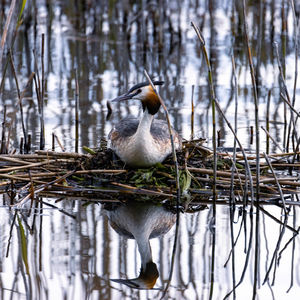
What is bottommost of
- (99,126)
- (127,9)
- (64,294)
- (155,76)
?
(64,294)

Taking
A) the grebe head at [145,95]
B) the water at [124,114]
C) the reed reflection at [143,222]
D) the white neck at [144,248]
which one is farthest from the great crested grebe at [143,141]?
the white neck at [144,248]

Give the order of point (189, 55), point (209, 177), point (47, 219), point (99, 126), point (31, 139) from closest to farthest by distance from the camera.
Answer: point (47, 219)
point (209, 177)
point (31, 139)
point (99, 126)
point (189, 55)

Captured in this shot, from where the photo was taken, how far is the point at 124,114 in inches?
342

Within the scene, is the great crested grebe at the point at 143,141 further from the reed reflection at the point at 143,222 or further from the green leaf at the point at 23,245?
the green leaf at the point at 23,245

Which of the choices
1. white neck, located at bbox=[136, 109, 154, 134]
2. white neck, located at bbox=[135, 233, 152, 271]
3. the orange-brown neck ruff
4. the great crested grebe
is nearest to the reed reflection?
white neck, located at bbox=[135, 233, 152, 271]

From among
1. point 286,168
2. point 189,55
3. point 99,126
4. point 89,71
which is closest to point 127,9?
point 189,55

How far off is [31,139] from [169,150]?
1987 millimetres

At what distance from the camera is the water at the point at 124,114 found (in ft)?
14.8

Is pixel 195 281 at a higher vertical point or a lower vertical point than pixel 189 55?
lower

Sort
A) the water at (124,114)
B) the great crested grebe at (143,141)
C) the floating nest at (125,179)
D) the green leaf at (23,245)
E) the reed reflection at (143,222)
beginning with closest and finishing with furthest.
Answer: the water at (124,114), the green leaf at (23,245), the reed reflection at (143,222), the floating nest at (125,179), the great crested grebe at (143,141)

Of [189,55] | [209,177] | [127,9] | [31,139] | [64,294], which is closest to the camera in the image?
[64,294]

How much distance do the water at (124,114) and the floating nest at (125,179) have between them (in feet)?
0.71

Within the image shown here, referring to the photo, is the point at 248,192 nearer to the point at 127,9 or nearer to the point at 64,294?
the point at 64,294

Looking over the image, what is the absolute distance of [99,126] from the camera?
26.9 feet
